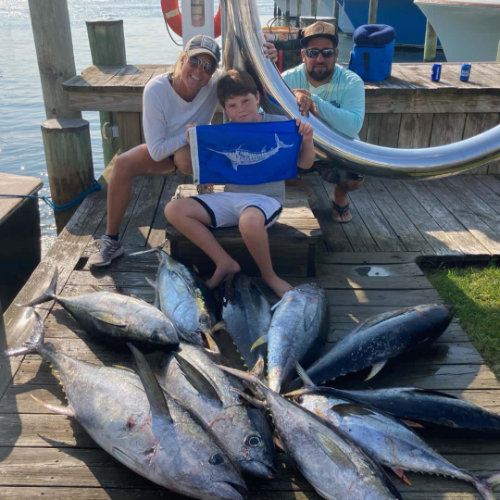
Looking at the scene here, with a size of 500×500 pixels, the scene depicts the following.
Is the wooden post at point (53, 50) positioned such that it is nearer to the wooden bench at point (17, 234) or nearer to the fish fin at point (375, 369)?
the wooden bench at point (17, 234)

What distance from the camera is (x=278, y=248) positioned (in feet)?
11.8

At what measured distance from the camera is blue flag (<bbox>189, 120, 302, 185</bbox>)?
11.0ft

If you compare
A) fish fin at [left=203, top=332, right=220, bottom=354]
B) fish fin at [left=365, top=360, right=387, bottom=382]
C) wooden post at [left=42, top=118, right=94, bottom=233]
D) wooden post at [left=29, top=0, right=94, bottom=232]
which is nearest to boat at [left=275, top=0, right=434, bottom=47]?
wooden post at [left=29, top=0, right=94, bottom=232]

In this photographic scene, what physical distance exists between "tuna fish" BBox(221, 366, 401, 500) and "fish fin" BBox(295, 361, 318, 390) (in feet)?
0.65

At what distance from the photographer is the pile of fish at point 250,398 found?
1941 millimetres

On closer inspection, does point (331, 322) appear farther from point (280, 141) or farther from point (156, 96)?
point (156, 96)

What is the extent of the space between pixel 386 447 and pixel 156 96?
2.52m

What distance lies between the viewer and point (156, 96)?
11.5 ft

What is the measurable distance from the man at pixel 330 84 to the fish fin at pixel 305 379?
196cm

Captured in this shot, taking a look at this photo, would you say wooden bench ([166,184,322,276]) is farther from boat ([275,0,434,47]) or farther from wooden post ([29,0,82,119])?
boat ([275,0,434,47])

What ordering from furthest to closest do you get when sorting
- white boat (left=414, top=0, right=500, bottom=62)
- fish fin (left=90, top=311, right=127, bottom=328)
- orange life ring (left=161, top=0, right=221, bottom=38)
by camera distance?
white boat (left=414, top=0, right=500, bottom=62)
orange life ring (left=161, top=0, right=221, bottom=38)
fish fin (left=90, top=311, right=127, bottom=328)

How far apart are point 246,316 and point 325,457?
110 centimetres

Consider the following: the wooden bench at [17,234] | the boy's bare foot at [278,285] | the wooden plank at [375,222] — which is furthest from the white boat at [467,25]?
the boy's bare foot at [278,285]

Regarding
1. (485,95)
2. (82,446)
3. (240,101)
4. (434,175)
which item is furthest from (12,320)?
(485,95)
